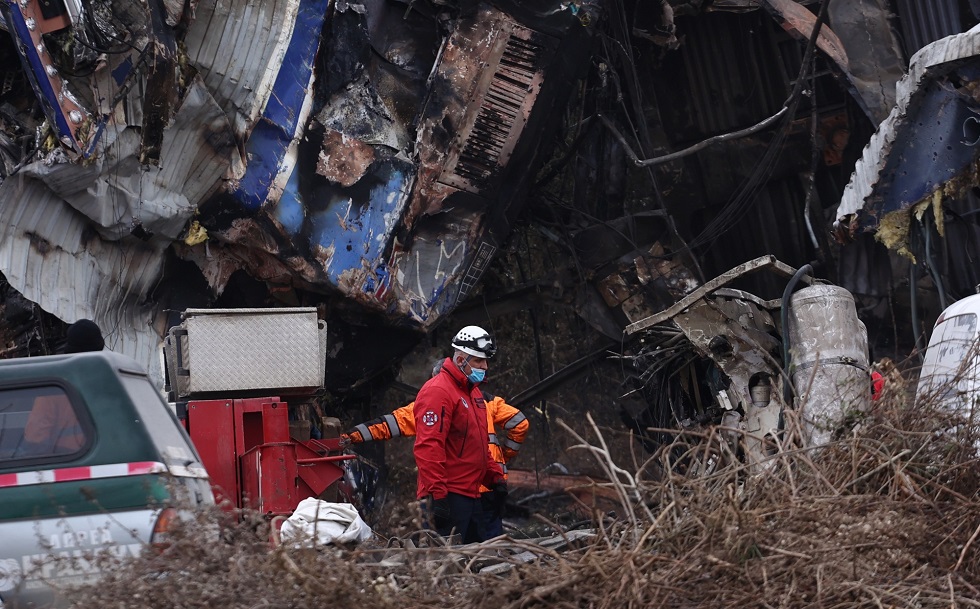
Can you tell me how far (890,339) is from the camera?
11547 mm

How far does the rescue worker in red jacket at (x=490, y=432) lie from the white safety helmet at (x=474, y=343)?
386mm

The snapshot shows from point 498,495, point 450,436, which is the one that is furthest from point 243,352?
point 498,495

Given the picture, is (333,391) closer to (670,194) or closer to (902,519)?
(670,194)

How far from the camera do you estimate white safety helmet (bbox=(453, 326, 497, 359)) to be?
7.42m

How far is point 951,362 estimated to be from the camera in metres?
5.65

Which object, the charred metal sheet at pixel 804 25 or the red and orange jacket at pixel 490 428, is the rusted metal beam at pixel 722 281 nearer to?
the red and orange jacket at pixel 490 428

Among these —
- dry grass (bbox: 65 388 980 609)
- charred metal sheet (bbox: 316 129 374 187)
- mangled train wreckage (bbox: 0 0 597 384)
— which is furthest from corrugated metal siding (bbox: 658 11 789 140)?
dry grass (bbox: 65 388 980 609)

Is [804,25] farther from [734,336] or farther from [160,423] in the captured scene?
[160,423]

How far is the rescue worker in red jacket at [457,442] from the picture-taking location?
7.05 m

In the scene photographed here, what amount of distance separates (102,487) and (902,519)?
302cm

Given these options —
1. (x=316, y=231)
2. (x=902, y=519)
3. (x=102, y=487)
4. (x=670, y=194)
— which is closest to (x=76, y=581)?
(x=102, y=487)

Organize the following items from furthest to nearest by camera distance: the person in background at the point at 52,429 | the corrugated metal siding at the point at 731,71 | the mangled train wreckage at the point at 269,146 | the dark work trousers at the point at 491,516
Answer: the corrugated metal siding at the point at 731,71, the mangled train wreckage at the point at 269,146, the dark work trousers at the point at 491,516, the person in background at the point at 52,429

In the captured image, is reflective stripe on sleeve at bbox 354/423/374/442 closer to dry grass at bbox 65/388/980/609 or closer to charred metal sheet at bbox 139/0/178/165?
charred metal sheet at bbox 139/0/178/165

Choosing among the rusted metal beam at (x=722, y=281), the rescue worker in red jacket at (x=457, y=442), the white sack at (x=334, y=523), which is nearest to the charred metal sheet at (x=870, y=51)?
the rusted metal beam at (x=722, y=281)
